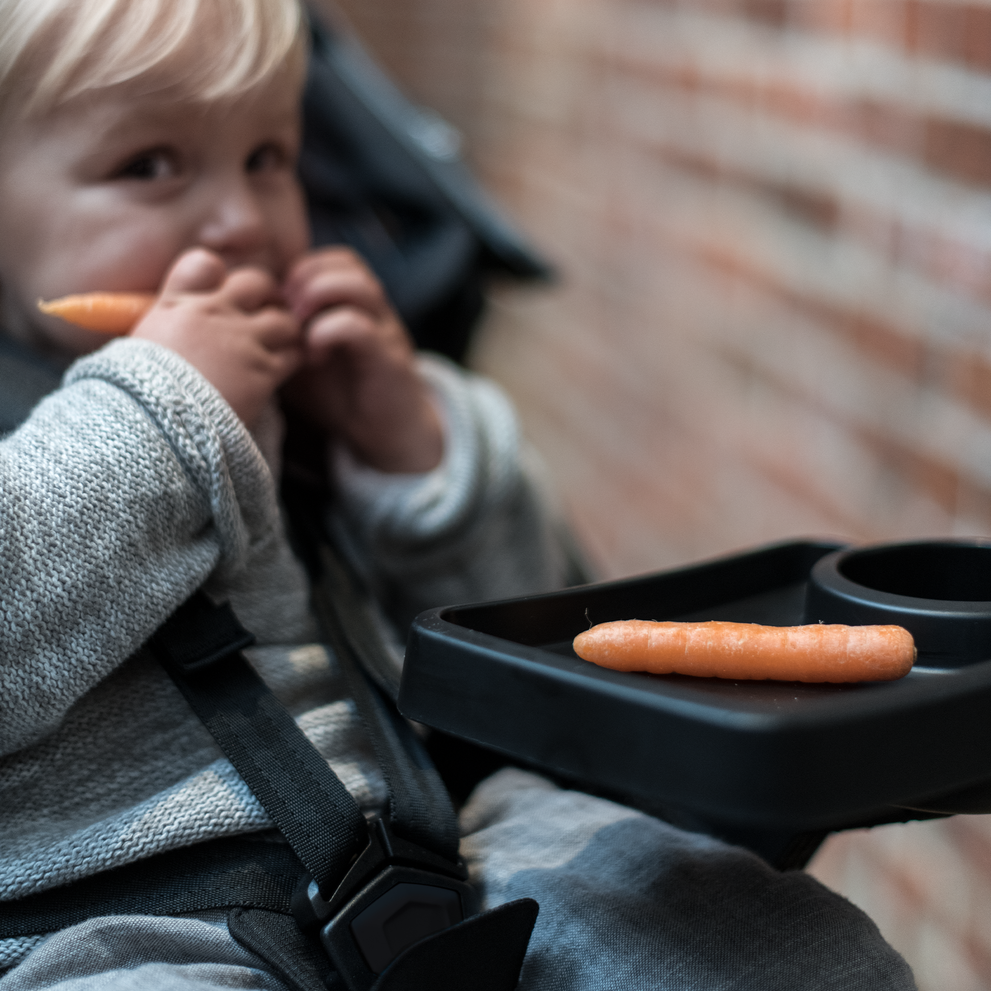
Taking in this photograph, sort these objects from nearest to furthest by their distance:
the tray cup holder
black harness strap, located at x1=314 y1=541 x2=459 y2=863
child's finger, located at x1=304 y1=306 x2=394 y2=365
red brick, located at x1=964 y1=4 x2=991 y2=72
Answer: the tray cup holder, black harness strap, located at x1=314 y1=541 x2=459 y2=863, child's finger, located at x1=304 y1=306 x2=394 y2=365, red brick, located at x1=964 y1=4 x2=991 y2=72

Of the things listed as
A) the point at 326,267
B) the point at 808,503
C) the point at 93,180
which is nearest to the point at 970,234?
the point at 808,503

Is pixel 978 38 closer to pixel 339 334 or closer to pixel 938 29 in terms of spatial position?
pixel 938 29

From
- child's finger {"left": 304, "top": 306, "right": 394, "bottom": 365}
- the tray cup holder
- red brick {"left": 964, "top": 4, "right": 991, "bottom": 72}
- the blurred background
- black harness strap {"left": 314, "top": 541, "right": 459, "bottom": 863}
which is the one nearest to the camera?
the tray cup holder

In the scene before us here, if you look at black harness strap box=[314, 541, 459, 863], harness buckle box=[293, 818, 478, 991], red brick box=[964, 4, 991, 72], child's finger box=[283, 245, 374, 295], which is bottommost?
harness buckle box=[293, 818, 478, 991]

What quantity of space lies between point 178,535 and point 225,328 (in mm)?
161

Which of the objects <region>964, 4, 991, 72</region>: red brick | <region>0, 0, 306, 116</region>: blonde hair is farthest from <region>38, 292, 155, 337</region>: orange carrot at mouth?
<region>964, 4, 991, 72</region>: red brick

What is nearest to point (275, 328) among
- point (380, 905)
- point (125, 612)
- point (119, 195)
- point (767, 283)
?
point (119, 195)

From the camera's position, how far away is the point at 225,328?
2.46ft

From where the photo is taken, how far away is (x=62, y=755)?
67cm

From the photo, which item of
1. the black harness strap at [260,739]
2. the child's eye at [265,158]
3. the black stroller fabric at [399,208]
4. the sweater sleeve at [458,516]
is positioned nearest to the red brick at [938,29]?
the black stroller fabric at [399,208]

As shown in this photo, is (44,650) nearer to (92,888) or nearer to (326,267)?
(92,888)

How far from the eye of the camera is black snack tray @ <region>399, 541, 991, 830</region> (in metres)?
0.44

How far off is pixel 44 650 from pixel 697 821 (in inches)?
16.1

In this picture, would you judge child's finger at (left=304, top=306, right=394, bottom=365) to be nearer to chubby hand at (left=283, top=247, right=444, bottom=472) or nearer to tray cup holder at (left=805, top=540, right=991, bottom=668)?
chubby hand at (left=283, top=247, right=444, bottom=472)
